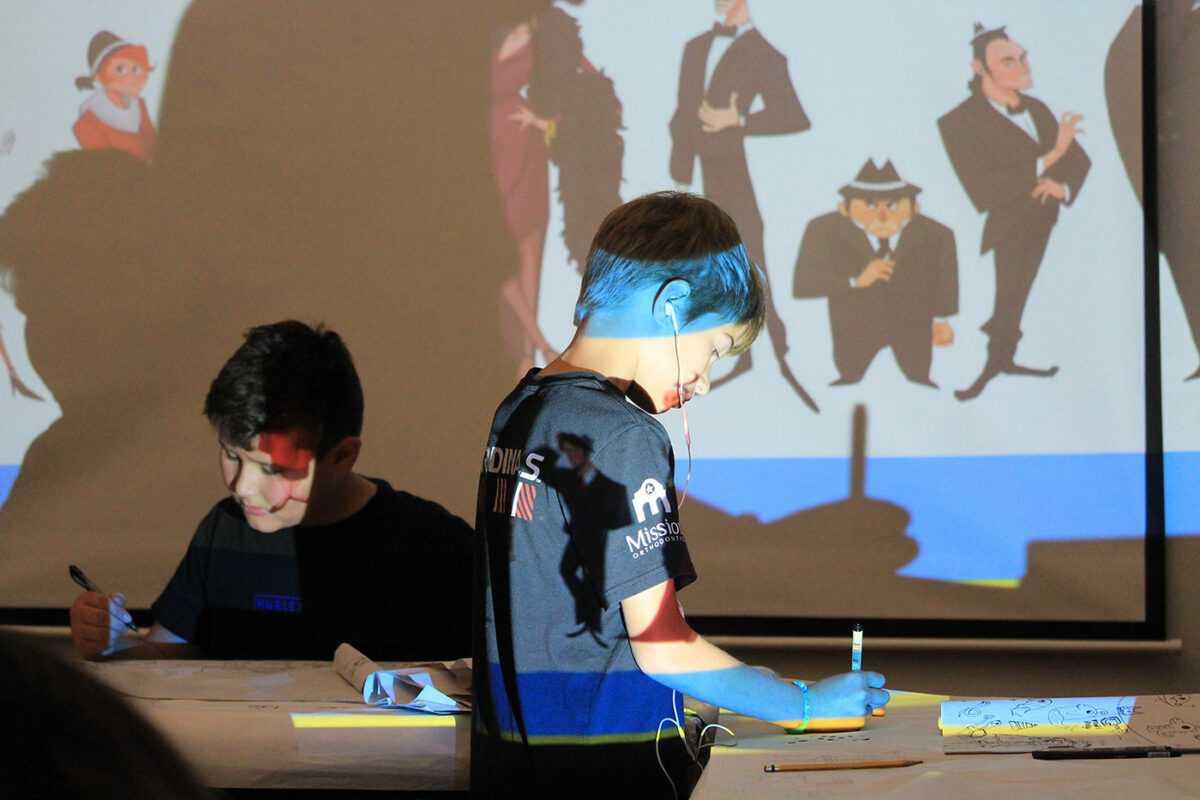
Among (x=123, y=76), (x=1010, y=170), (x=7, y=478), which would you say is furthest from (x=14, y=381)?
(x=1010, y=170)

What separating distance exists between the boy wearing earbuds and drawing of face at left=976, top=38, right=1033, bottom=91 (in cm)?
166

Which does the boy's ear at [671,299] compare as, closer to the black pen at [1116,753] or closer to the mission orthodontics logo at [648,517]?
the mission orthodontics logo at [648,517]

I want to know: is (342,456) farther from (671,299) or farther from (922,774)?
(922,774)

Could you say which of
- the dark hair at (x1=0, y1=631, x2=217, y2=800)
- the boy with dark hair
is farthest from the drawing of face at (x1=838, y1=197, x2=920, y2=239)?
the dark hair at (x1=0, y1=631, x2=217, y2=800)

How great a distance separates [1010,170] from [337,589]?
5.97 ft

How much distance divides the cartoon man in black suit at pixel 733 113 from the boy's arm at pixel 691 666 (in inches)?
59.3

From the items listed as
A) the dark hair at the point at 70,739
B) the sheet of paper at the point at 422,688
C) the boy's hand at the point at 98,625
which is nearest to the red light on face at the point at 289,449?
the boy's hand at the point at 98,625

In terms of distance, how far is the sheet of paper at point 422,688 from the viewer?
1.36 metres

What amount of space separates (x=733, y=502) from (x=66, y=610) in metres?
1.72

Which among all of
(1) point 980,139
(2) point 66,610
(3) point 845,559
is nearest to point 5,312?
(2) point 66,610

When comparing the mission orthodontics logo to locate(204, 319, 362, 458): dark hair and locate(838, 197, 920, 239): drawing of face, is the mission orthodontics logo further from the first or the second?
locate(838, 197, 920, 239): drawing of face

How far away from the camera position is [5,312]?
281cm

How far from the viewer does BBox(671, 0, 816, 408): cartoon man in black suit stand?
265 centimetres

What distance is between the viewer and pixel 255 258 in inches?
109
